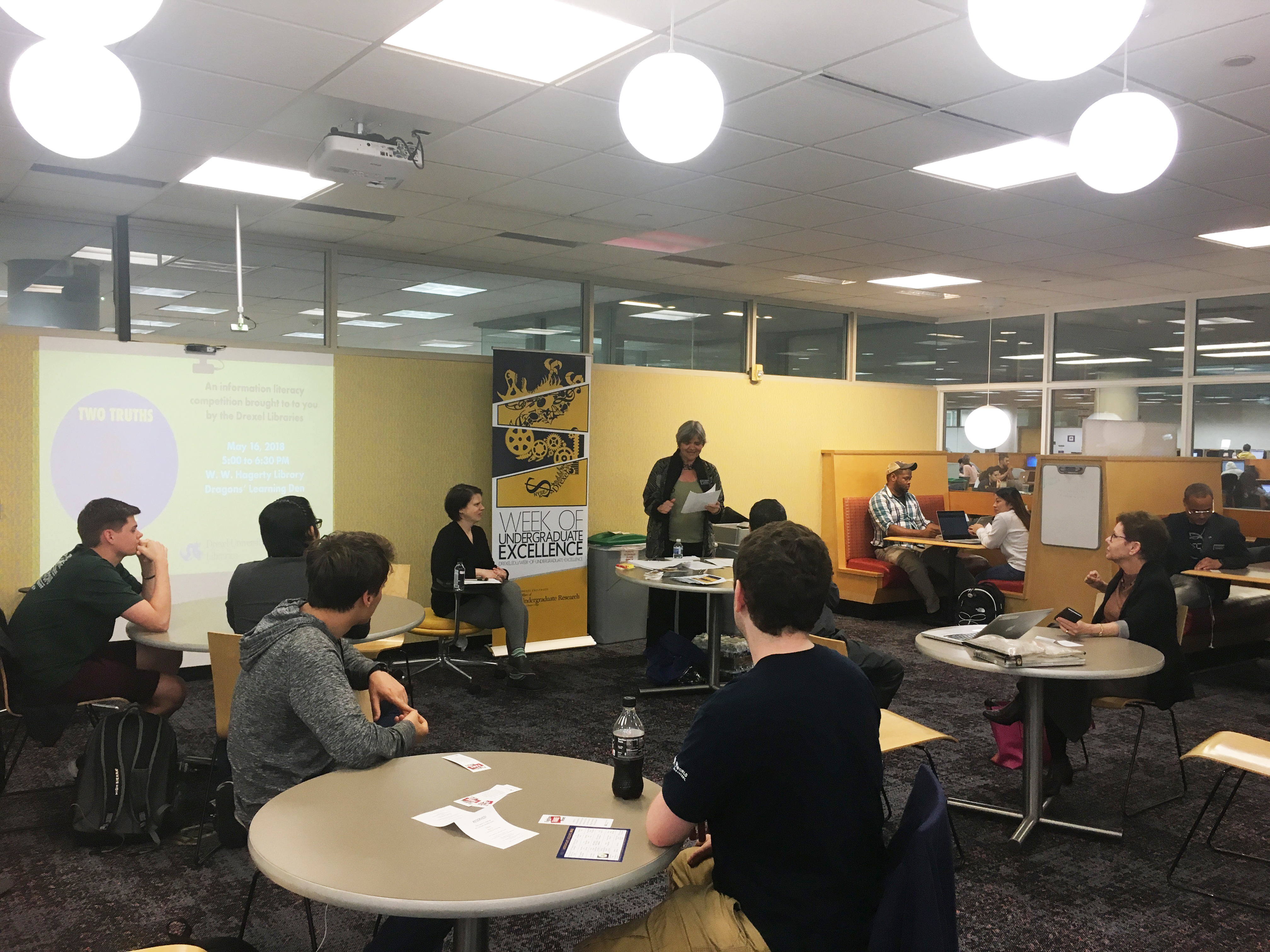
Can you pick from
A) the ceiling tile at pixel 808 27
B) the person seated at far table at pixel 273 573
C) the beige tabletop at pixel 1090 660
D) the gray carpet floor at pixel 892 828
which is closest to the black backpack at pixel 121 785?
the gray carpet floor at pixel 892 828

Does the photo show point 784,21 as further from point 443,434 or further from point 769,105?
point 443,434

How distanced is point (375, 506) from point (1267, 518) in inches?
264

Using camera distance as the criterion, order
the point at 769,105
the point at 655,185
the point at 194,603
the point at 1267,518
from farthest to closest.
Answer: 1. the point at 1267,518
2. the point at 655,185
3. the point at 194,603
4. the point at 769,105

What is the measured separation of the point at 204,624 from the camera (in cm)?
396

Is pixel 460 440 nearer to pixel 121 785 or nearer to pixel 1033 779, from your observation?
pixel 121 785

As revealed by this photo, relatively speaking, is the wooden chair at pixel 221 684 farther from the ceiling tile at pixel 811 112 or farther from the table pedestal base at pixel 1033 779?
the table pedestal base at pixel 1033 779

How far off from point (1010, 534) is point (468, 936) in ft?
20.8

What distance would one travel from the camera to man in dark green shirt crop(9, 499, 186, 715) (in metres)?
3.60

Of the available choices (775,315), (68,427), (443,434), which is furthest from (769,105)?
(775,315)

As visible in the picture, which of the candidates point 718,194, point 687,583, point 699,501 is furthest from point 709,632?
point 718,194

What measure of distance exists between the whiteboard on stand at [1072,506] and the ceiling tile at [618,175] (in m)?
3.59

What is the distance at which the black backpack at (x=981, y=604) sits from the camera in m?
7.08

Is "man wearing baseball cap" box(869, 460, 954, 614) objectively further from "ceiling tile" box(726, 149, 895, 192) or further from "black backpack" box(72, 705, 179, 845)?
"black backpack" box(72, 705, 179, 845)

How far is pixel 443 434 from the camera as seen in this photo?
691 cm
